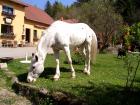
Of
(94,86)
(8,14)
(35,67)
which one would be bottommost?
(94,86)

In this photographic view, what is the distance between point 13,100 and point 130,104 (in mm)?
3458

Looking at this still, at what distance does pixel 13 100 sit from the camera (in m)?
10.9

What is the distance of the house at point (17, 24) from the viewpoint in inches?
1982

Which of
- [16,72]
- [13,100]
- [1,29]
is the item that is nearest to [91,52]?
[16,72]

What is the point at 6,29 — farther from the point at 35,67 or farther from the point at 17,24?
the point at 35,67

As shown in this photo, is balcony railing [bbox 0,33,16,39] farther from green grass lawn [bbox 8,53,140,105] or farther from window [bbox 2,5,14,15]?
green grass lawn [bbox 8,53,140,105]

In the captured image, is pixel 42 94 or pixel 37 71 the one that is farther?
pixel 37 71

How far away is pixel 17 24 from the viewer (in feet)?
179

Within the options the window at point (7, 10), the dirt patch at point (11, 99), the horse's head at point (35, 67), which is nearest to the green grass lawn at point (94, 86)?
the horse's head at point (35, 67)

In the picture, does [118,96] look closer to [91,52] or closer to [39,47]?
[39,47]

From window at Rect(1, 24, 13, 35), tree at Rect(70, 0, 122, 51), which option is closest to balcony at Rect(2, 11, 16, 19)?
window at Rect(1, 24, 13, 35)

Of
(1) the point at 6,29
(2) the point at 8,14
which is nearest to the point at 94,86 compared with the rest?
(2) the point at 8,14

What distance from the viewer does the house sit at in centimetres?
5034

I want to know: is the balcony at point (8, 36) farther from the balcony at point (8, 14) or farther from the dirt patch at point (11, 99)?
the dirt patch at point (11, 99)
